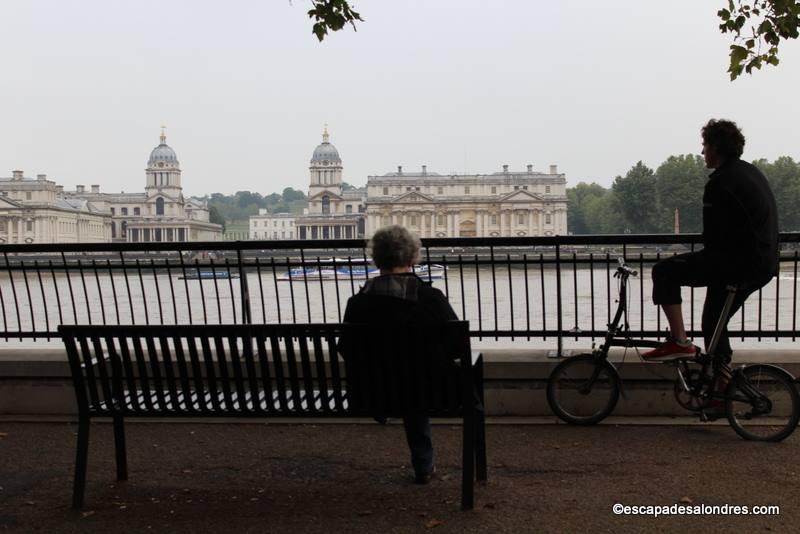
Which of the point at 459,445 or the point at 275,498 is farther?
the point at 459,445

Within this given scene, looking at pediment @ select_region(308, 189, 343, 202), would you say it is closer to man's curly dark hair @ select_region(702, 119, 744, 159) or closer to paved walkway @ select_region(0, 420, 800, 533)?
paved walkway @ select_region(0, 420, 800, 533)

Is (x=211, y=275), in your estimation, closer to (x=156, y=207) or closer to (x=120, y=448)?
(x=120, y=448)

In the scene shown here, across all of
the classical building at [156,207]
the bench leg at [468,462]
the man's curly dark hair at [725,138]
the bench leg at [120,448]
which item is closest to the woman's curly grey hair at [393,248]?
the bench leg at [468,462]

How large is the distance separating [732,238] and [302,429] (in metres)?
2.67

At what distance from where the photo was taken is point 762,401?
549 cm

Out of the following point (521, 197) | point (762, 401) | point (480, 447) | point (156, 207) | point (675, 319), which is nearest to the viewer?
point (480, 447)

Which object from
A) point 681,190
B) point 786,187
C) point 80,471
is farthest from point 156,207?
point 80,471

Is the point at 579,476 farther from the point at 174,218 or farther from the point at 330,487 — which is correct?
the point at 174,218

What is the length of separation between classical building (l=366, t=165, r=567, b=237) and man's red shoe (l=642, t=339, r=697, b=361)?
150 m

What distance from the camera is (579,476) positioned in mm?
4887

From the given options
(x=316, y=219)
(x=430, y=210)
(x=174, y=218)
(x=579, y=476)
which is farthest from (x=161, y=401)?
(x=174, y=218)

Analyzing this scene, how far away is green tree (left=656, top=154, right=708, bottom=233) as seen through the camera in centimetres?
13200

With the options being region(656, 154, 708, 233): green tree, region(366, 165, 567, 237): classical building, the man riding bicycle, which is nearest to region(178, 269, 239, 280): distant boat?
the man riding bicycle

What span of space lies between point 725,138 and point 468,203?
15587 cm
